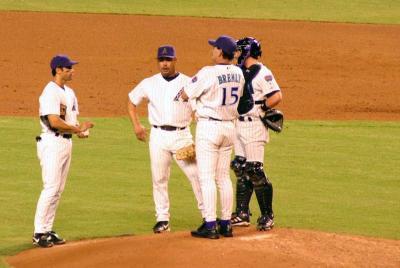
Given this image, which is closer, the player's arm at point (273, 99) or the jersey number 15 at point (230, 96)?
the jersey number 15 at point (230, 96)

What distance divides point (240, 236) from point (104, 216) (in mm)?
2738

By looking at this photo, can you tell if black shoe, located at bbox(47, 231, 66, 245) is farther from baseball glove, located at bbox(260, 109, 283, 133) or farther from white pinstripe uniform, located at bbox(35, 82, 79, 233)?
baseball glove, located at bbox(260, 109, 283, 133)

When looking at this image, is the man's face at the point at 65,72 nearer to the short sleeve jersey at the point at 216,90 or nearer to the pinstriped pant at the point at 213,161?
the short sleeve jersey at the point at 216,90

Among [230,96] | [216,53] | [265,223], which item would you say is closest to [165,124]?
[230,96]

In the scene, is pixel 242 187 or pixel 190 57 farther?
pixel 190 57

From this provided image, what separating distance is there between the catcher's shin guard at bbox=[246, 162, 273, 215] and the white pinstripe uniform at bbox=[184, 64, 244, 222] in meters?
0.59

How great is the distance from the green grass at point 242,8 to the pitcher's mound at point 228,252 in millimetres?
22885

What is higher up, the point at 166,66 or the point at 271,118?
the point at 166,66

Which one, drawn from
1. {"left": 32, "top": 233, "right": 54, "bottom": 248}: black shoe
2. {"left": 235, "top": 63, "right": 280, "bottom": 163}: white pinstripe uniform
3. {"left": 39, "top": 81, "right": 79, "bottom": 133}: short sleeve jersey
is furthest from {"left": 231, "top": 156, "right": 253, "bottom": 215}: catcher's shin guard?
{"left": 32, "top": 233, "right": 54, "bottom": 248}: black shoe

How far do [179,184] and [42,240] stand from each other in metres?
4.33

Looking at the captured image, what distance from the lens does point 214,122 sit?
36.7 feet

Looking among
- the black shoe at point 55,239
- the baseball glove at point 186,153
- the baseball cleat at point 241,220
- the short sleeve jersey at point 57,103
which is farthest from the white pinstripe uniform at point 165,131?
the black shoe at point 55,239

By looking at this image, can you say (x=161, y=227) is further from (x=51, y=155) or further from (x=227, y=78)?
(x=227, y=78)

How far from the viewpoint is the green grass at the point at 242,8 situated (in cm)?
3406
